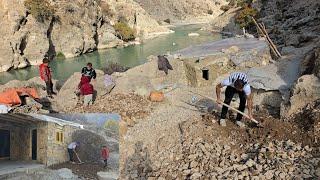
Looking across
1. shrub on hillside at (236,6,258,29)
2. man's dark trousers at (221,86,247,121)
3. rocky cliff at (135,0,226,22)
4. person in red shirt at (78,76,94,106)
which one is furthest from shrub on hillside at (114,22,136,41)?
man's dark trousers at (221,86,247,121)

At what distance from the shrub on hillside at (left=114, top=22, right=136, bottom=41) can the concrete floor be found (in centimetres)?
5515

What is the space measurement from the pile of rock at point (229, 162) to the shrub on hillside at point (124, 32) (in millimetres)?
49497

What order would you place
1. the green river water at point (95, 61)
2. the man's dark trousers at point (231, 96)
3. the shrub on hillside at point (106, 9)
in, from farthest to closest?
the shrub on hillside at point (106, 9) → the green river water at point (95, 61) → the man's dark trousers at point (231, 96)

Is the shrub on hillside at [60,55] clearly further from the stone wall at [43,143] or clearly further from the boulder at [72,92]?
the stone wall at [43,143]

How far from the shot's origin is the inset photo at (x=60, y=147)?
127 inches

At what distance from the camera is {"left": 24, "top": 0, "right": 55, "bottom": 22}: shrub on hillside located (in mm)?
46375

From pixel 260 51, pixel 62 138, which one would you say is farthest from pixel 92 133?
pixel 260 51

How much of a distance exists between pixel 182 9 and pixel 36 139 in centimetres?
10108

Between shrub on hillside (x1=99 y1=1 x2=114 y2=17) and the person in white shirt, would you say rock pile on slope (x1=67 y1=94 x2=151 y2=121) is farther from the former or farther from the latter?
shrub on hillside (x1=99 y1=1 x2=114 y2=17)

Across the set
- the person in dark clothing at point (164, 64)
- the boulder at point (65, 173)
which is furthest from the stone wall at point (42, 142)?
the person in dark clothing at point (164, 64)

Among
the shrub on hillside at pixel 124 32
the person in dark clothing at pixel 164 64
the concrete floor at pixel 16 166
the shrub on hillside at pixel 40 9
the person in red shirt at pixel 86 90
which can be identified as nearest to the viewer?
the concrete floor at pixel 16 166

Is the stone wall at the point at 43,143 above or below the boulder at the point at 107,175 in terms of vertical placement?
above

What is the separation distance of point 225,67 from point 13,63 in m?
29.5

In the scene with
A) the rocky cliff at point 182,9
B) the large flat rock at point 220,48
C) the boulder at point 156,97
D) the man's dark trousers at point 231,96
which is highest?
the rocky cliff at point 182,9
